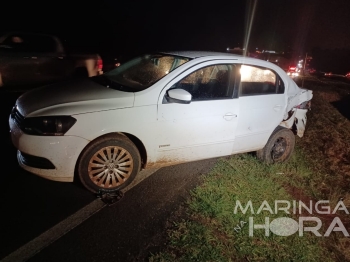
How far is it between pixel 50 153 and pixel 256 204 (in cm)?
253

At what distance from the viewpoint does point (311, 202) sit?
3.98 m

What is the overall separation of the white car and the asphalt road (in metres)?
0.29

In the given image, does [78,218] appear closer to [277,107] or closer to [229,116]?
[229,116]

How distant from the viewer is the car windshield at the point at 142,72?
3746 mm

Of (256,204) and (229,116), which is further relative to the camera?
(229,116)

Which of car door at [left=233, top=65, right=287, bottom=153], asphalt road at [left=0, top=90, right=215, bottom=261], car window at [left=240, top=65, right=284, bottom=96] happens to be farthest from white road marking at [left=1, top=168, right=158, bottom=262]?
car window at [left=240, top=65, right=284, bottom=96]

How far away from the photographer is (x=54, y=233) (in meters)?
2.80

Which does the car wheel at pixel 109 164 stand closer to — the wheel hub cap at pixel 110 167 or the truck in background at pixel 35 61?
the wheel hub cap at pixel 110 167

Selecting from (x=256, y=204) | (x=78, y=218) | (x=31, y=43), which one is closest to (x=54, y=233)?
(x=78, y=218)

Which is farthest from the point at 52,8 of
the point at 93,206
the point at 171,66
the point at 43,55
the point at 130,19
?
the point at 93,206

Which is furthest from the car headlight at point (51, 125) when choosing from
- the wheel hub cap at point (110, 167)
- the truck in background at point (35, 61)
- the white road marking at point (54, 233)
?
the truck in background at point (35, 61)

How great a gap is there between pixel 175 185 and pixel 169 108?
1089 mm

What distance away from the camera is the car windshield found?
12.3 feet

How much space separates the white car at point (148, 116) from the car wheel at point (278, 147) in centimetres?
4
